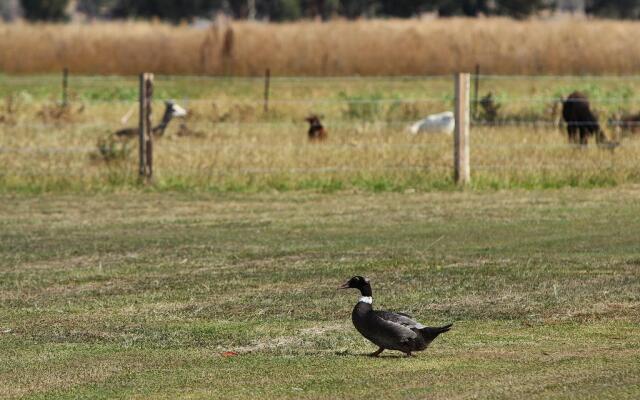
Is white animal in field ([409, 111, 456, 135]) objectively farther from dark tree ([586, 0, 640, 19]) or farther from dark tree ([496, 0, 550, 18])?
dark tree ([586, 0, 640, 19])

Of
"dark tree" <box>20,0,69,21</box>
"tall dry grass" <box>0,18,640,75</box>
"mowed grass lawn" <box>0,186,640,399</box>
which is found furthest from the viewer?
"dark tree" <box>20,0,69,21</box>

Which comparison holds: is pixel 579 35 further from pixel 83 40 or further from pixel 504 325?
pixel 504 325

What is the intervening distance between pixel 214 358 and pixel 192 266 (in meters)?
4.97

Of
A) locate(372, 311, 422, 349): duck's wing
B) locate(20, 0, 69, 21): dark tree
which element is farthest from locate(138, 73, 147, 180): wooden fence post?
locate(20, 0, 69, 21): dark tree

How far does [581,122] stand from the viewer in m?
24.6

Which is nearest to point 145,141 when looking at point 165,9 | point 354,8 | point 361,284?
point 361,284

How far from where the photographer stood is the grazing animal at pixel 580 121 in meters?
24.5

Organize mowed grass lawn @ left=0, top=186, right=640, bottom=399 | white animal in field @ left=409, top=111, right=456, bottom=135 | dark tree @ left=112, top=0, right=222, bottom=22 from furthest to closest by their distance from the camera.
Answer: dark tree @ left=112, top=0, right=222, bottom=22
white animal in field @ left=409, top=111, right=456, bottom=135
mowed grass lawn @ left=0, top=186, right=640, bottom=399

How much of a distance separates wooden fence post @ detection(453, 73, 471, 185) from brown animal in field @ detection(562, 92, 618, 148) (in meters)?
2.50

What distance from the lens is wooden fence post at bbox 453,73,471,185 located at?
2247cm

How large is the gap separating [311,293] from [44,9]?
301ft

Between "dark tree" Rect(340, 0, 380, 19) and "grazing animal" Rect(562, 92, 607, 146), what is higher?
"dark tree" Rect(340, 0, 380, 19)

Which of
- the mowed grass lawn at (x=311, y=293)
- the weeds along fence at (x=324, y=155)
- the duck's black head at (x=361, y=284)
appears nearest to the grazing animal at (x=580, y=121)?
the weeds along fence at (x=324, y=155)

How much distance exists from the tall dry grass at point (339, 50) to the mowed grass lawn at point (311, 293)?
94.6ft
